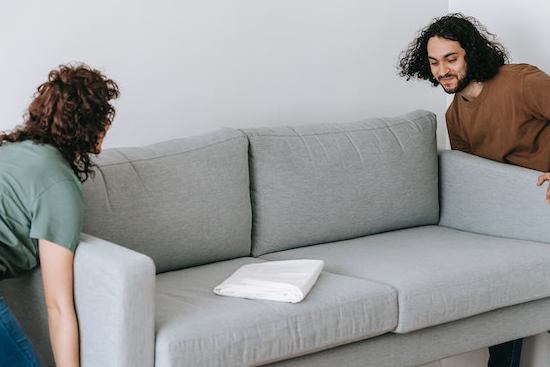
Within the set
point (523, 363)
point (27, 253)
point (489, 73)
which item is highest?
point (489, 73)

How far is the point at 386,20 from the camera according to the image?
4.04m

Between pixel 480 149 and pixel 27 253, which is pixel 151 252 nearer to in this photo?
pixel 27 253

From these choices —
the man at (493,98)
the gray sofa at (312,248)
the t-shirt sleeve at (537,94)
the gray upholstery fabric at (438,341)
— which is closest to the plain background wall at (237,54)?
the gray sofa at (312,248)

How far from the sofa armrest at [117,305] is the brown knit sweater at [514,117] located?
1741 mm

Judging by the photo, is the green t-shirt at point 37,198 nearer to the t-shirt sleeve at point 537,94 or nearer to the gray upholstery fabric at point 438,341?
the gray upholstery fabric at point 438,341

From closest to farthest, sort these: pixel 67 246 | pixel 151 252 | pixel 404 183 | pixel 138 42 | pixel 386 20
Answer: pixel 67 246 < pixel 151 252 < pixel 138 42 < pixel 404 183 < pixel 386 20

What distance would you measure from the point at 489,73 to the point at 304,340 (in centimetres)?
152

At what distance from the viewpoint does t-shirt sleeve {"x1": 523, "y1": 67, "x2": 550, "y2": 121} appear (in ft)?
10.6

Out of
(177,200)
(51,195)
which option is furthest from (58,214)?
(177,200)

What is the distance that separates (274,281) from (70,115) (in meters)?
0.73

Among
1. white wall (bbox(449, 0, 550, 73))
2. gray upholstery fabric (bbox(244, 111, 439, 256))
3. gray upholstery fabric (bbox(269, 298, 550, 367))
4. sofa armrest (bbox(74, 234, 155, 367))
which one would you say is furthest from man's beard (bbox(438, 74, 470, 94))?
sofa armrest (bbox(74, 234, 155, 367))

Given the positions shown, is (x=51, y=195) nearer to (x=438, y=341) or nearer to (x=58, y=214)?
(x=58, y=214)

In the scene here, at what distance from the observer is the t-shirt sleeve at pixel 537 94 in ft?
10.6

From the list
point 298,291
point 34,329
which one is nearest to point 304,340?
point 298,291
